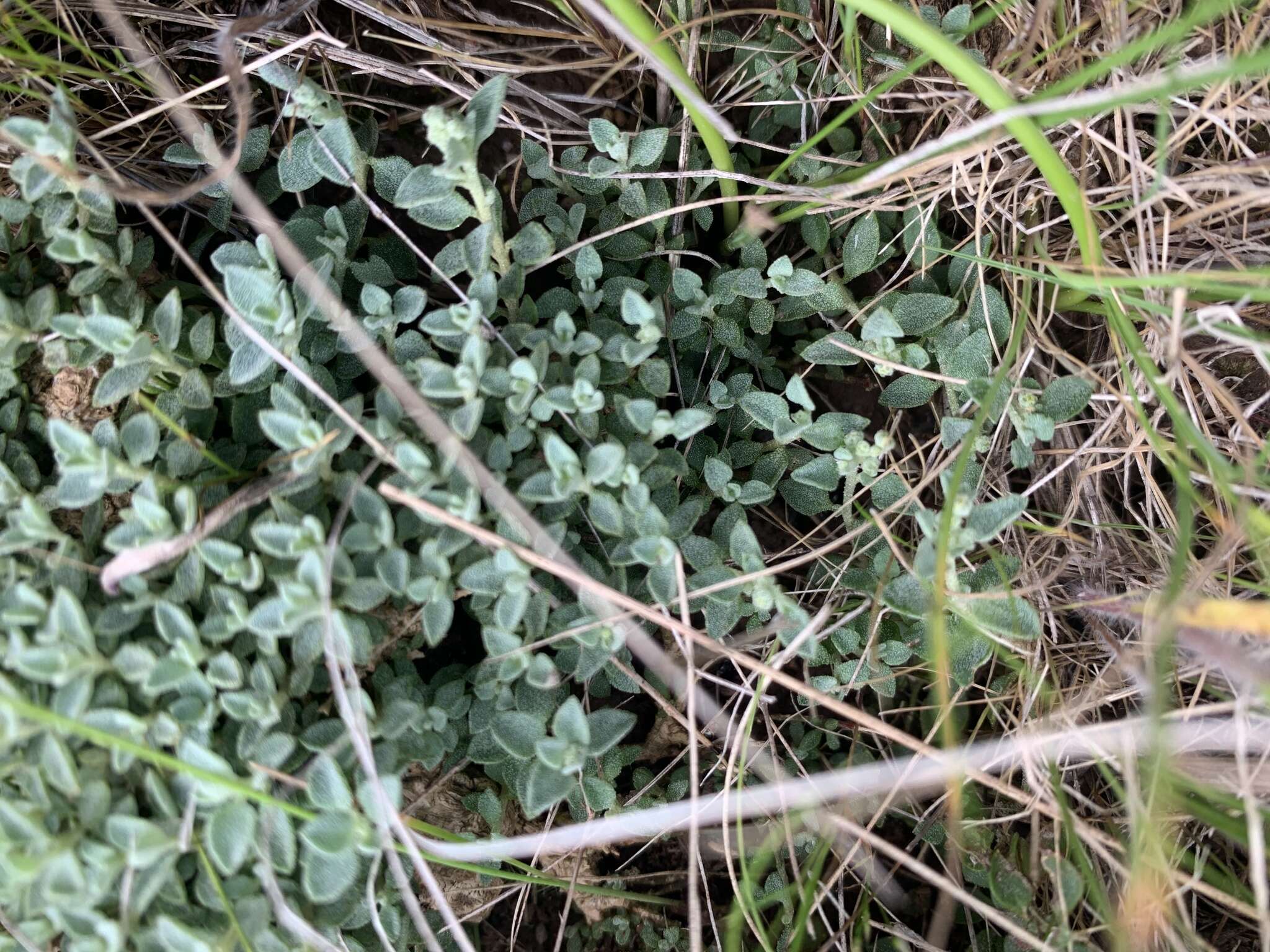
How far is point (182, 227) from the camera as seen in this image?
154 cm

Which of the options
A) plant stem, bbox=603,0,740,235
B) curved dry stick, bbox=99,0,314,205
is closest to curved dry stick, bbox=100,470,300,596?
curved dry stick, bbox=99,0,314,205

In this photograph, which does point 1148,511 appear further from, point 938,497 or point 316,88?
point 316,88

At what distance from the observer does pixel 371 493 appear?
4.12 feet

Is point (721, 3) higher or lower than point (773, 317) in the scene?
higher

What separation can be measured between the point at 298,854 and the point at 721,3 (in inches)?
59.5

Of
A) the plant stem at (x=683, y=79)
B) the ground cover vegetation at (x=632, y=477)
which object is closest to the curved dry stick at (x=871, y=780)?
the ground cover vegetation at (x=632, y=477)

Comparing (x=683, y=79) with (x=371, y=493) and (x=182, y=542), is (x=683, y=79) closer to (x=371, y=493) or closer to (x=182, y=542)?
(x=371, y=493)

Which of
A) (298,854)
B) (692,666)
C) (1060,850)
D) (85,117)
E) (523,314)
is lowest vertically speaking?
(1060,850)

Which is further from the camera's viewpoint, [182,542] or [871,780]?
[871,780]

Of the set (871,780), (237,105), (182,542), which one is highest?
(237,105)

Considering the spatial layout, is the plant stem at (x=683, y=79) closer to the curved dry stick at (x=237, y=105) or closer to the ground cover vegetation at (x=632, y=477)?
the ground cover vegetation at (x=632, y=477)

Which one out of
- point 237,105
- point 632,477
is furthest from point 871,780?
point 237,105

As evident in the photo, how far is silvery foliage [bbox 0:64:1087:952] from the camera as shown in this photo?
46.8 inches

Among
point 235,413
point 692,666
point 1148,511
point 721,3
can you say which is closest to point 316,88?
point 235,413
